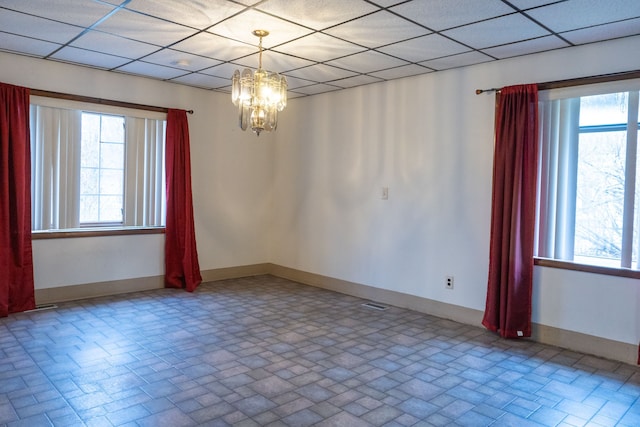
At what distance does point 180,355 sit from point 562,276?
128 inches

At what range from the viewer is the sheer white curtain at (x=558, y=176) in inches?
151

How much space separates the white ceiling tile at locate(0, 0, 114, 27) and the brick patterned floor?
2.58 metres

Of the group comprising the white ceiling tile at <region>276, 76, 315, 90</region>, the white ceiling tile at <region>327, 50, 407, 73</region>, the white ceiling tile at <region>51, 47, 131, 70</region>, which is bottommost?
the white ceiling tile at <region>327, 50, 407, 73</region>

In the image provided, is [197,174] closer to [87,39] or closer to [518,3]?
[87,39]

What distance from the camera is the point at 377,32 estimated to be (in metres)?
3.59

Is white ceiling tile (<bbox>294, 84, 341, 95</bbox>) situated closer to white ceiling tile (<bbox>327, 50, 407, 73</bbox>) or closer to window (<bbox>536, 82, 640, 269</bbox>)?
white ceiling tile (<bbox>327, 50, 407, 73</bbox>)

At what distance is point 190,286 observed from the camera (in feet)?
18.5

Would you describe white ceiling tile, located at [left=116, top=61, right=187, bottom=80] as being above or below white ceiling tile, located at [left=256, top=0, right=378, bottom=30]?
above

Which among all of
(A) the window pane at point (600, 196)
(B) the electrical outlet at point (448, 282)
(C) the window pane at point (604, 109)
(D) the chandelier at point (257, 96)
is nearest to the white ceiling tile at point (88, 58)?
(D) the chandelier at point (257, 96)

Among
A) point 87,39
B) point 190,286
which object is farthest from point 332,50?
point 190,286

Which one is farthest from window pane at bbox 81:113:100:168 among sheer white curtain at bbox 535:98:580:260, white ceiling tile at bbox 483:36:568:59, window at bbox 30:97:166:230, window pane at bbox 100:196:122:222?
sheer white curtain at bbox 535:98:580:260

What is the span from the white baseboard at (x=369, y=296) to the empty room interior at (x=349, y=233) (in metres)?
0.02

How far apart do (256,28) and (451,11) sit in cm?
149

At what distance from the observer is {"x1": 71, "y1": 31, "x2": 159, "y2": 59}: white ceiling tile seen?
12.8 ft
